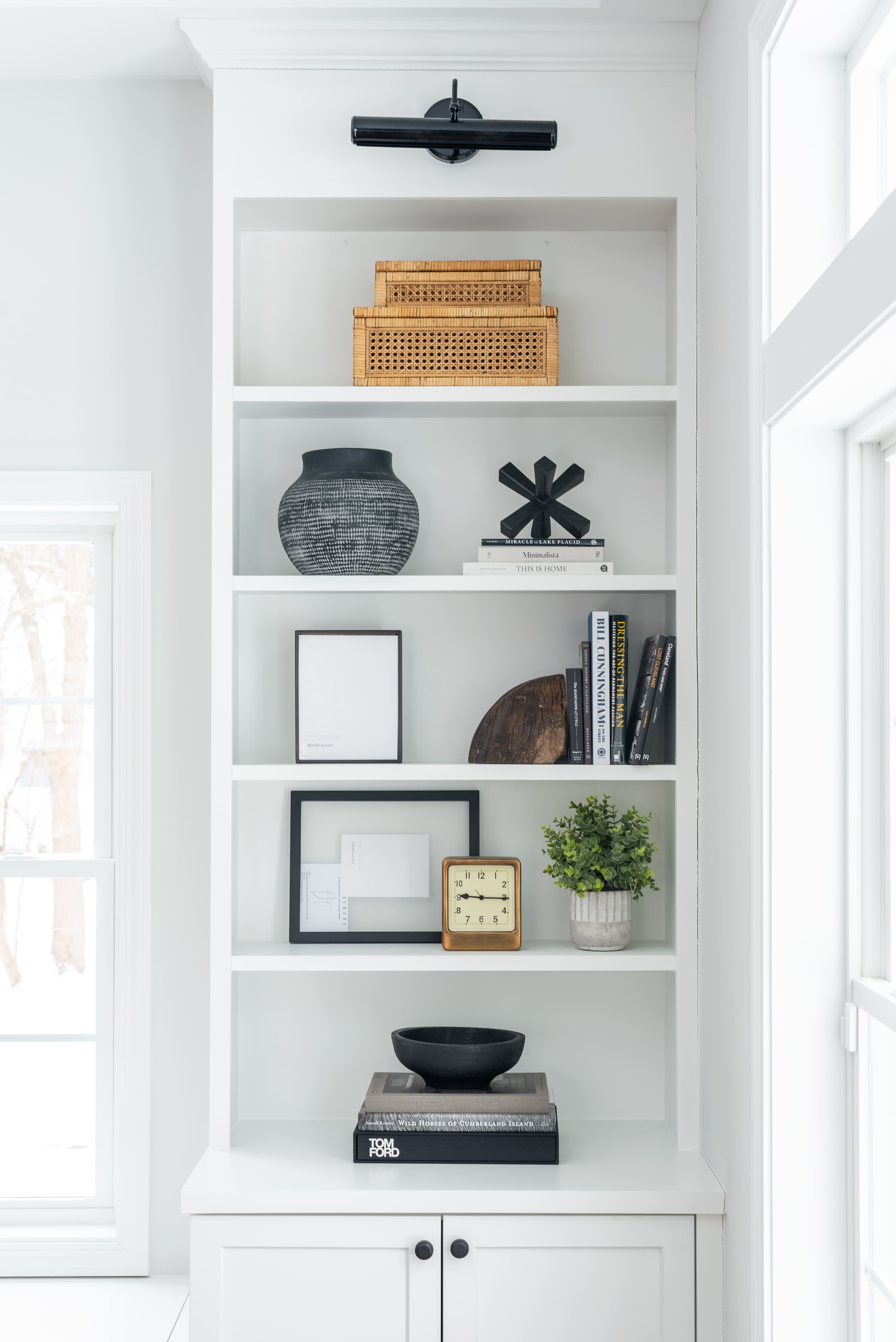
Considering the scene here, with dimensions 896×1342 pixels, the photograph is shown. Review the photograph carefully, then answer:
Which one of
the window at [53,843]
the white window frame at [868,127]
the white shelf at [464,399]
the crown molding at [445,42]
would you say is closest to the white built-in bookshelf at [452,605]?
the white shelf at [464,399]

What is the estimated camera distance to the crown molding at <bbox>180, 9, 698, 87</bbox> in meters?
1.91

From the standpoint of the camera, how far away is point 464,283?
6.60ft

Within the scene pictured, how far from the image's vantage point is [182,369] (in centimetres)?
222

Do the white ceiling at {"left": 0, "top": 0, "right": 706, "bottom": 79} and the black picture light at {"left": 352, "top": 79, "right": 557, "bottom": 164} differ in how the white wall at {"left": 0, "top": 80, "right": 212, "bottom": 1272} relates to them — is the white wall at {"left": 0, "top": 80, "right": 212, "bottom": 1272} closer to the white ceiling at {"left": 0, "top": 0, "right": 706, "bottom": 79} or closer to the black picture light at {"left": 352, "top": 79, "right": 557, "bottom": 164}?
the white ceiling at {"left": 0, "top": 0, "right": 706, "bottom": 79}

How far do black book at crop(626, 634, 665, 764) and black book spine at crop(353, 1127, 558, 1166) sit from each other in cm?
69

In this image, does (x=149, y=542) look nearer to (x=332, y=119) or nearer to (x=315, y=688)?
(x=315, y=688)

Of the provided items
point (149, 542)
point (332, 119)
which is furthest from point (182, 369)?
point (332, 119)

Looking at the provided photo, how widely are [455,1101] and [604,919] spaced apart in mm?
417

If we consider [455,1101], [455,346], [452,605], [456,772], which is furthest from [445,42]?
[455,1101]

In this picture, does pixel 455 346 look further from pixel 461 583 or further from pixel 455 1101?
pixel 455 1101

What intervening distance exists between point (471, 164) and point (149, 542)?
971 millimetres

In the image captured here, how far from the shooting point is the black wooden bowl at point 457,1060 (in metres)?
1.91

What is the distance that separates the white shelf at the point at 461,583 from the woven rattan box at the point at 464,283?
0.52 m

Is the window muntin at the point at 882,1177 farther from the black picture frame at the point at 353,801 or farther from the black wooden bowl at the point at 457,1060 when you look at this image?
the black picture frame at the point at 353,801
